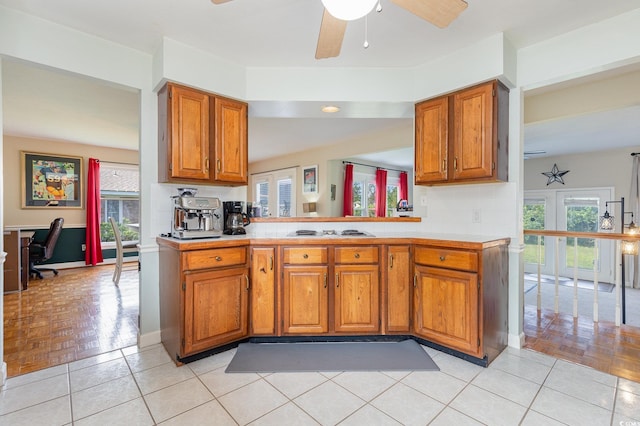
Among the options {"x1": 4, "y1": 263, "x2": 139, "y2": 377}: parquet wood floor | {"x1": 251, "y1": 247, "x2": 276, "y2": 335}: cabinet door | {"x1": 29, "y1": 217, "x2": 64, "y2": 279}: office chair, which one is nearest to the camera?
{"x1": 4, "y1": 263, "x2": 139, "y2": 377}: parquet wood floor

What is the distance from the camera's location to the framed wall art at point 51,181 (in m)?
5.43

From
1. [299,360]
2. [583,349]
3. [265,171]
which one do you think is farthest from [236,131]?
[265,171]

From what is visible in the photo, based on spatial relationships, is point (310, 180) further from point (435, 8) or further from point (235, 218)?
point (435, 8)

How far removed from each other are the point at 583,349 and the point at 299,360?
7.47 ft

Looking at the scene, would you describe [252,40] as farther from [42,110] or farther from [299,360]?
[42,110]

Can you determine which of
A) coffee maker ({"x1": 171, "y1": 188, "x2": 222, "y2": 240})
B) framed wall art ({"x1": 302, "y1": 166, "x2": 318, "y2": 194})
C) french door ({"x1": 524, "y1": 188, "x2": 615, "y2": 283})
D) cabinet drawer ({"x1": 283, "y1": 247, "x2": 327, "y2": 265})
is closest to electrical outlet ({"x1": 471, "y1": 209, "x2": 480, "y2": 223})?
cabinet drawer ({"x1": 283, "y1": 247, "x2": 327, "y2": 265})

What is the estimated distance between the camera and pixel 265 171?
7.75 m

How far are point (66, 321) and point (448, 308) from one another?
364 cm

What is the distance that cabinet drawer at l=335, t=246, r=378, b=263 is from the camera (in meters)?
2.53

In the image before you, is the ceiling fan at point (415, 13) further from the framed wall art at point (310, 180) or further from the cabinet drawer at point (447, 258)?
the framed wall art at point (310, 180)

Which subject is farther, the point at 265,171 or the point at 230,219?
the point at 265,171

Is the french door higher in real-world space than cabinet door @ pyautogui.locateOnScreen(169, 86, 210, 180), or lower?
lower

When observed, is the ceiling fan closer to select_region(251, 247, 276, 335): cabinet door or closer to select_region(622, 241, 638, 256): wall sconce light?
select_region(251, 247, 276, 335): cabinet door

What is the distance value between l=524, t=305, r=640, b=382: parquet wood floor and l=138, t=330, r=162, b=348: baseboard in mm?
3092
